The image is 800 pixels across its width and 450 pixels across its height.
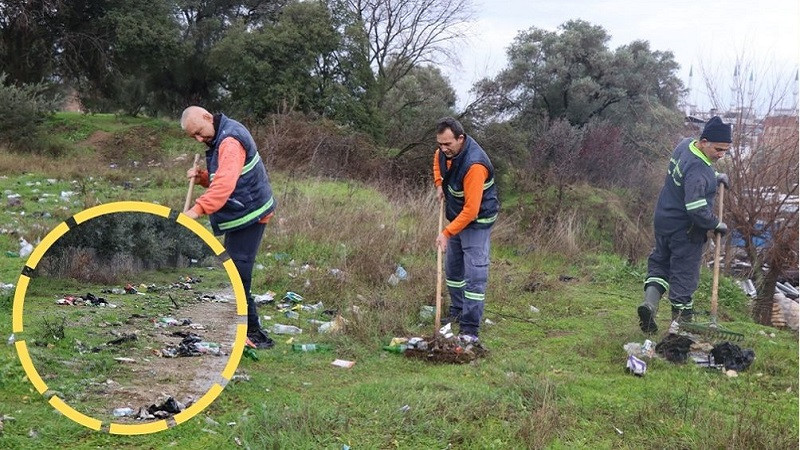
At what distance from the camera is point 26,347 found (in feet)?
11.3

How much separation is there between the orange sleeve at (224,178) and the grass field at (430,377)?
46 centimetres

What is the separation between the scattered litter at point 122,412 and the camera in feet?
10.8

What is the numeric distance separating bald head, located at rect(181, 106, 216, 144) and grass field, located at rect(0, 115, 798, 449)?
0.92m

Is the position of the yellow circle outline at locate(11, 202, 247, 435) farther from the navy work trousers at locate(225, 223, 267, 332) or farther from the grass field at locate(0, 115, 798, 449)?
the navy work trousers at locate(225, 223, 267, 332)

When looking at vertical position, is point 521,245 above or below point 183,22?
below

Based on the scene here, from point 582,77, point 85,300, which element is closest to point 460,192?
point 85,300

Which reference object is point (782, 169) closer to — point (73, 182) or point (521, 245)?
point (521, 245)

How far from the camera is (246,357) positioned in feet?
14.9

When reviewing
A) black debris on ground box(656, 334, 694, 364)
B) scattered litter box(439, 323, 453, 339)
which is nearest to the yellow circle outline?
scattered litter box(439, 323, 453, 339)

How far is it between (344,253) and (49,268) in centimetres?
420

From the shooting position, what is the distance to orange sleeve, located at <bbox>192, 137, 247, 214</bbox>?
385 centimetres

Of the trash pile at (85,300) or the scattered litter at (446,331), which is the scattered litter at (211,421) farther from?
the scattered litter at (446,331)

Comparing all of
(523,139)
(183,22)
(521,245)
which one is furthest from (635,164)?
(183,22)

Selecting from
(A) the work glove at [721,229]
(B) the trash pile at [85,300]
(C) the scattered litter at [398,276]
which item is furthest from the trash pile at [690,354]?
(B) the trash pile at [85,300]
